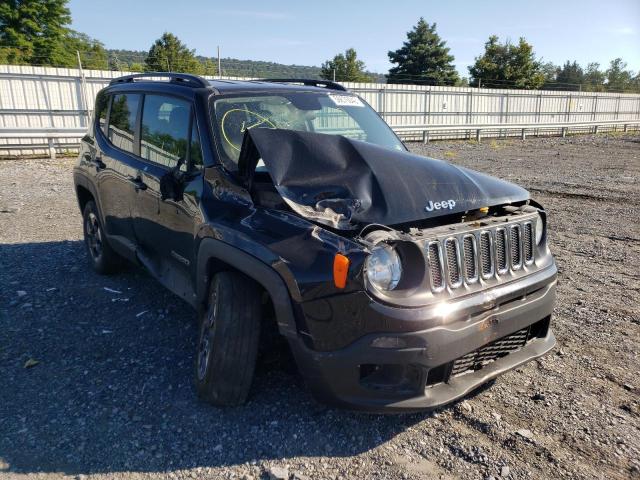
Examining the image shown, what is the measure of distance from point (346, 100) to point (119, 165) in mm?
2098

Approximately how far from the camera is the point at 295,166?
3.01 metres

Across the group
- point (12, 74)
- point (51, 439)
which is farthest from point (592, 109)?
point (51, 439)

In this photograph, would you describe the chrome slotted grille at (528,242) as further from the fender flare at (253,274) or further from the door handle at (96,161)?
the door handle at (96,161)

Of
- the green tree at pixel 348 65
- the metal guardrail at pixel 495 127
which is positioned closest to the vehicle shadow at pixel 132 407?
the metal guardrail at pixel 495 127

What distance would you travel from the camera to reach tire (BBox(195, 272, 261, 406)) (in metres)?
2.97

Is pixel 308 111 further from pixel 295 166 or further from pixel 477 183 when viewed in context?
pixel 477 183

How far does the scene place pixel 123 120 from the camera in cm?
482

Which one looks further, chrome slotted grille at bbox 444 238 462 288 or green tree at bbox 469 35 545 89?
green tree at bbox 469 35 545 89

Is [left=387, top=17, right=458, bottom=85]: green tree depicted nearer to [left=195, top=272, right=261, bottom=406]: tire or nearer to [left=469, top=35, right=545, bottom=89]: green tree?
[left=469, top=35, right=545, bottom=89]: green tree

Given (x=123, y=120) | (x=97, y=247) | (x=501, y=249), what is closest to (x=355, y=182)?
(x=501, y=249)

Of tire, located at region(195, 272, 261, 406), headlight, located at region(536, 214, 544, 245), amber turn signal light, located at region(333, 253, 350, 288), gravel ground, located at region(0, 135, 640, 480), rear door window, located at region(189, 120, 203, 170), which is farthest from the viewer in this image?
rear door window, located at region(189, 120, 203, 170)

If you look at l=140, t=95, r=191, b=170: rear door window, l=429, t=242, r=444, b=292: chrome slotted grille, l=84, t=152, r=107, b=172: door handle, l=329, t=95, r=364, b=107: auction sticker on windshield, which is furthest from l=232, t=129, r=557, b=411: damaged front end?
l=84, t=152, r=107, b=172: door handle

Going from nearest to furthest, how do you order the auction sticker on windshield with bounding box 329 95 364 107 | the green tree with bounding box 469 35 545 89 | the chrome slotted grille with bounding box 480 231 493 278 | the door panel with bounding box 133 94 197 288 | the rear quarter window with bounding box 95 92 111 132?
the chrome slotted grille with bounding box 480 231 493 278, the door panel with bounding box 133 94 197 288, the auction sticker on windshield with bounding box 329 95 364 107, the rear quarter window with bounding box 95 92 111 132, the green tree with bounding box 469 35 545 89

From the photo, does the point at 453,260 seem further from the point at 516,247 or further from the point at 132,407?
the point at 132,407
